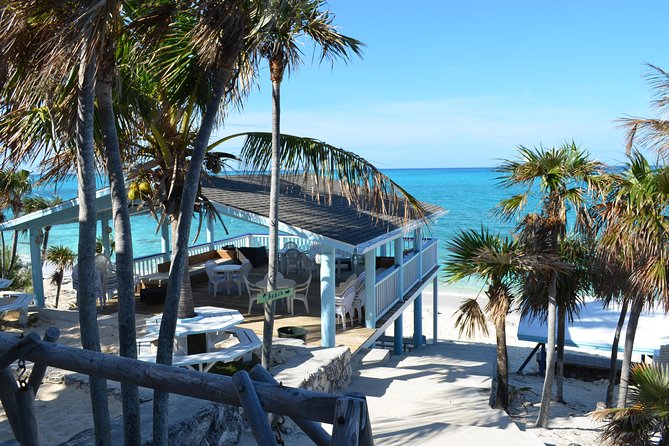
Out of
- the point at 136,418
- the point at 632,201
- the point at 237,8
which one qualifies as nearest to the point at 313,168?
the point at 237,8

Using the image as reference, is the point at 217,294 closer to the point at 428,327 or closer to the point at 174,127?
the point at 174,127

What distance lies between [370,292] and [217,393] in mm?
8655

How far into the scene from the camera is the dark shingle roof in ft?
33.9

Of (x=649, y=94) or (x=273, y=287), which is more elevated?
(x=649, y=94)

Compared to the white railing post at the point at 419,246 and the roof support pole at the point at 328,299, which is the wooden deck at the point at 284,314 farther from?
the white railing post at the point at 419,246

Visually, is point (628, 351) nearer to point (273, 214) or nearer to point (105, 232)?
point (273, 214)

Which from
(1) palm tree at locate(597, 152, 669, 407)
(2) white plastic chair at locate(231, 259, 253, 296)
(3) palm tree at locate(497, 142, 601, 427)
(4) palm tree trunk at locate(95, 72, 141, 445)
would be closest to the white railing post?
(2) white plastic chair at locate(231, 259, 253, 296)

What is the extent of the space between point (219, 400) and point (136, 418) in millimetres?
2286

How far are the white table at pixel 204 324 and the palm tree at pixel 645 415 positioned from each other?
17.6 ft

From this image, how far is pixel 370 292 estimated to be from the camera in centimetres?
1141

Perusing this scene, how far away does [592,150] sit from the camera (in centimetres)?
1004

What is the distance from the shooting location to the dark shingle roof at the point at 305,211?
10.3 meters

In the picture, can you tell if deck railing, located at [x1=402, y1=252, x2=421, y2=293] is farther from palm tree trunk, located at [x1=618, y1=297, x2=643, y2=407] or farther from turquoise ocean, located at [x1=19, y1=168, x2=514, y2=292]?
turquoise ocean, located at [x1=19, y1=168, x2=514, y2=292]

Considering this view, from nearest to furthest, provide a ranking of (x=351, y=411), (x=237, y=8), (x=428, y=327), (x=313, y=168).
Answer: (x=351, y=411), (x=237, y=8), (x=313, y=168), (x=428, y=327)
